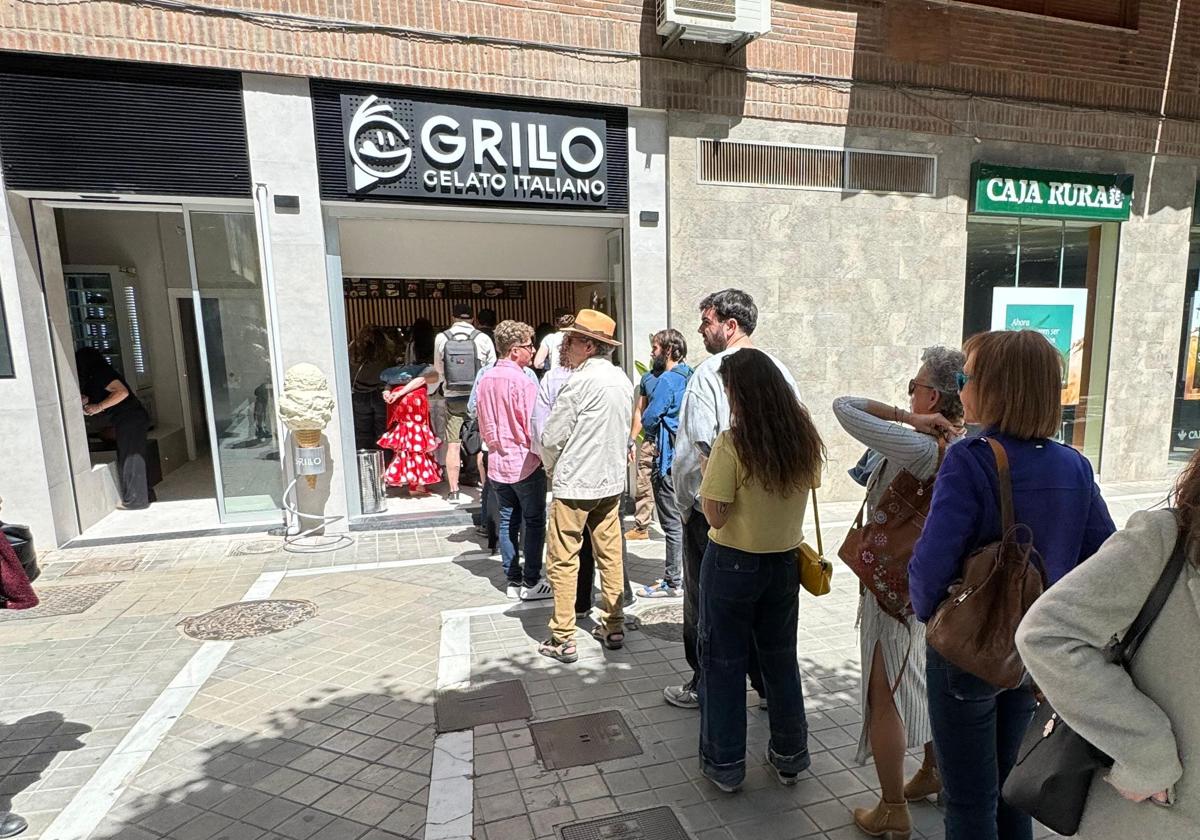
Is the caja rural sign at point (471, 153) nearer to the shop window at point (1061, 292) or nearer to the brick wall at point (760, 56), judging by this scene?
the brick wall at point (760, 56)

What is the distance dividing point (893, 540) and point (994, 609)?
62cm

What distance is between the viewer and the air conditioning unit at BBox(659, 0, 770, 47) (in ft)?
22.5

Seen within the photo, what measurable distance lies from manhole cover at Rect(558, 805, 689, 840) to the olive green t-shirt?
1179 mm

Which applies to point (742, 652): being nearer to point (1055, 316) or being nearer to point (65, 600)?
point (65, 600)

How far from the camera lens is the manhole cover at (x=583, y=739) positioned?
10.7 ft

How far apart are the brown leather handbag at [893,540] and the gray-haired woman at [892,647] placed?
0.08 metres

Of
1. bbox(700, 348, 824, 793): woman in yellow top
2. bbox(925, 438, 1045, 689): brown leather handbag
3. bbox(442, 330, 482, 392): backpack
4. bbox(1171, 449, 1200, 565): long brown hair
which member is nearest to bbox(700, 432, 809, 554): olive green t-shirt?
bbox(700, 348, 824, 793): woman in yellow top

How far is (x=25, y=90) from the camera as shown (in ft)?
19.4

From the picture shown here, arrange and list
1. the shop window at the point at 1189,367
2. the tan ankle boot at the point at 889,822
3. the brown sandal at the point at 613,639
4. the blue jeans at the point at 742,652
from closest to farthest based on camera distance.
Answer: the tan ankle boot at the point at 889,822 < the blue jeans at the point at 742,652 < the brown sandal at the point at 613,639 < the shop window at the point at 1189,367

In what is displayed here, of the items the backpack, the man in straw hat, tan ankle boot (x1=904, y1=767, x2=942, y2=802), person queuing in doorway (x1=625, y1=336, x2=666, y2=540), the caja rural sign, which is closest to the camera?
tan ankle boot (x1=904, y1=767, x2=942, y2=802)

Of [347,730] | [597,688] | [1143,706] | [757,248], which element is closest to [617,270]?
[757,248]

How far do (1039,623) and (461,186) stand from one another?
683 centimetres

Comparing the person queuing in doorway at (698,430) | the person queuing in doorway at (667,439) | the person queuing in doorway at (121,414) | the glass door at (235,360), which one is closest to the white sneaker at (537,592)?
the person queuing in doorway at (667,439)

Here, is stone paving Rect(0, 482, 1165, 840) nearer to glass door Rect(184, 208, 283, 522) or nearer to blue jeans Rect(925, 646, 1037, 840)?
blue jeans Rect(925, 646, 1037, 840)
